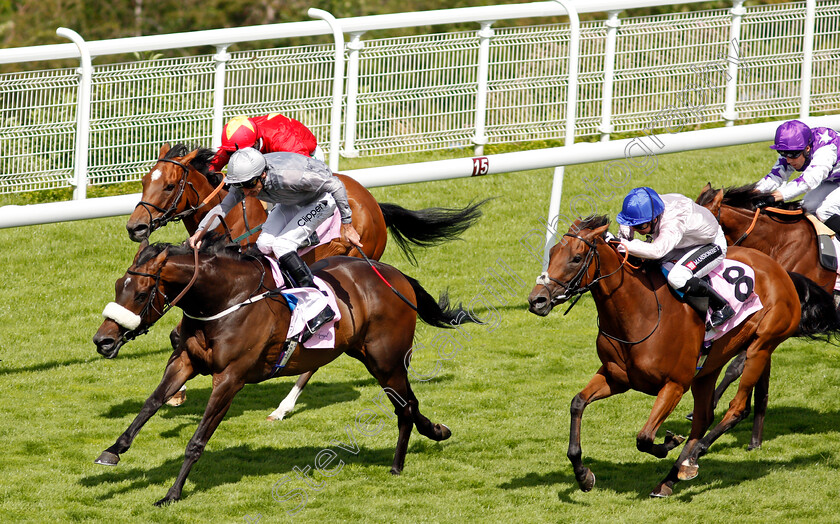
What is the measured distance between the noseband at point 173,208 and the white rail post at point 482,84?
3.55 metres

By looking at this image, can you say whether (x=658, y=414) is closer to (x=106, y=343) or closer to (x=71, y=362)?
(x=106, y=343)

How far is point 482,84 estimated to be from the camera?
10008mm


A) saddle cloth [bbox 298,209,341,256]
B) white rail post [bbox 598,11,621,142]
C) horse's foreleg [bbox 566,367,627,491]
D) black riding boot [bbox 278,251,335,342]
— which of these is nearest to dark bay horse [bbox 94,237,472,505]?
black riding boot [bbox 278,251,335,342]

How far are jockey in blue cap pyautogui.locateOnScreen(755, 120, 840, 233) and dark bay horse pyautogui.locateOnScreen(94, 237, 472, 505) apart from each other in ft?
8.59

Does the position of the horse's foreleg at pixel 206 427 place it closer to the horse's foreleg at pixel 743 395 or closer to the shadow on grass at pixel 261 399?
the shadow on grass at pixel 261 399

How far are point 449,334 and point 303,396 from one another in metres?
1.73

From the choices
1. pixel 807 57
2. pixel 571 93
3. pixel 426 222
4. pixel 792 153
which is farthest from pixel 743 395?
pixel 807 57

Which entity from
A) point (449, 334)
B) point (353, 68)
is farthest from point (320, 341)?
point (353, 68)

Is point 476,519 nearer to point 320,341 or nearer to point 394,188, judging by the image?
point 320,341

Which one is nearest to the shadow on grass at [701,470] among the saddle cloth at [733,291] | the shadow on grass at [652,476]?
the shadow on grass at [652,476]

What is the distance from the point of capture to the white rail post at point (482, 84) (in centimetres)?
986

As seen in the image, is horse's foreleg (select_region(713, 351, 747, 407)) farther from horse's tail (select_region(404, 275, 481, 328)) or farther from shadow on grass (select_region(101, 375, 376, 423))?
shadow on grass (select_region(101, 375, 376, 423))

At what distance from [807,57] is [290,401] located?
6.40 m

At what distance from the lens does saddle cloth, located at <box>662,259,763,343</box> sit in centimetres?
611
